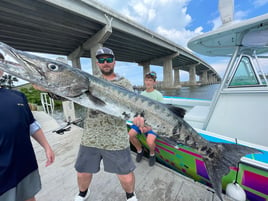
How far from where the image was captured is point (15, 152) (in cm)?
104

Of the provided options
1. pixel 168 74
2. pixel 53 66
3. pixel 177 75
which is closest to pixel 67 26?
pixel 53 66

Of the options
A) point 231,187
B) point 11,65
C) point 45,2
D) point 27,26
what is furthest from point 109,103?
point 27,26

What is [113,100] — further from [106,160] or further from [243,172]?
[243,172]

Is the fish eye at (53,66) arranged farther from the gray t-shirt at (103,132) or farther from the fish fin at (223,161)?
the fish fin at (223,161)

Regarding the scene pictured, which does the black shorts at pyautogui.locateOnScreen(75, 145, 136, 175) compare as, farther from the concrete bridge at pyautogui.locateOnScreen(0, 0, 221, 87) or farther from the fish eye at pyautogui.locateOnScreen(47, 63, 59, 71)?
the concrete bridge at pyautogui.locateOnScreen(0, 0, 221, 87)

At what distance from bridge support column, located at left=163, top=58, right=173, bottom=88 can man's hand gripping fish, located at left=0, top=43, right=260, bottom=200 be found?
26948 millimetres

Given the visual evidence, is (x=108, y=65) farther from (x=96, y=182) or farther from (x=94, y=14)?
(x=94, y=14)

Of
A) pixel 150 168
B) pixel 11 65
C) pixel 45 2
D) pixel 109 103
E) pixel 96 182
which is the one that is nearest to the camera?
pixel 11 65

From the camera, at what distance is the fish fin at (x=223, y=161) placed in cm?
146

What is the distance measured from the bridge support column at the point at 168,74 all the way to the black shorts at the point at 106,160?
2729 cm

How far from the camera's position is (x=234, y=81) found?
98.2 inches

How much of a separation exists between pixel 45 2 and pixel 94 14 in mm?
3709

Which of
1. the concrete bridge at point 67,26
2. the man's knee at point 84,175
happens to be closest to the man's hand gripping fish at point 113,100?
the man's knee at point 84,175

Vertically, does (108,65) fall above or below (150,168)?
above
